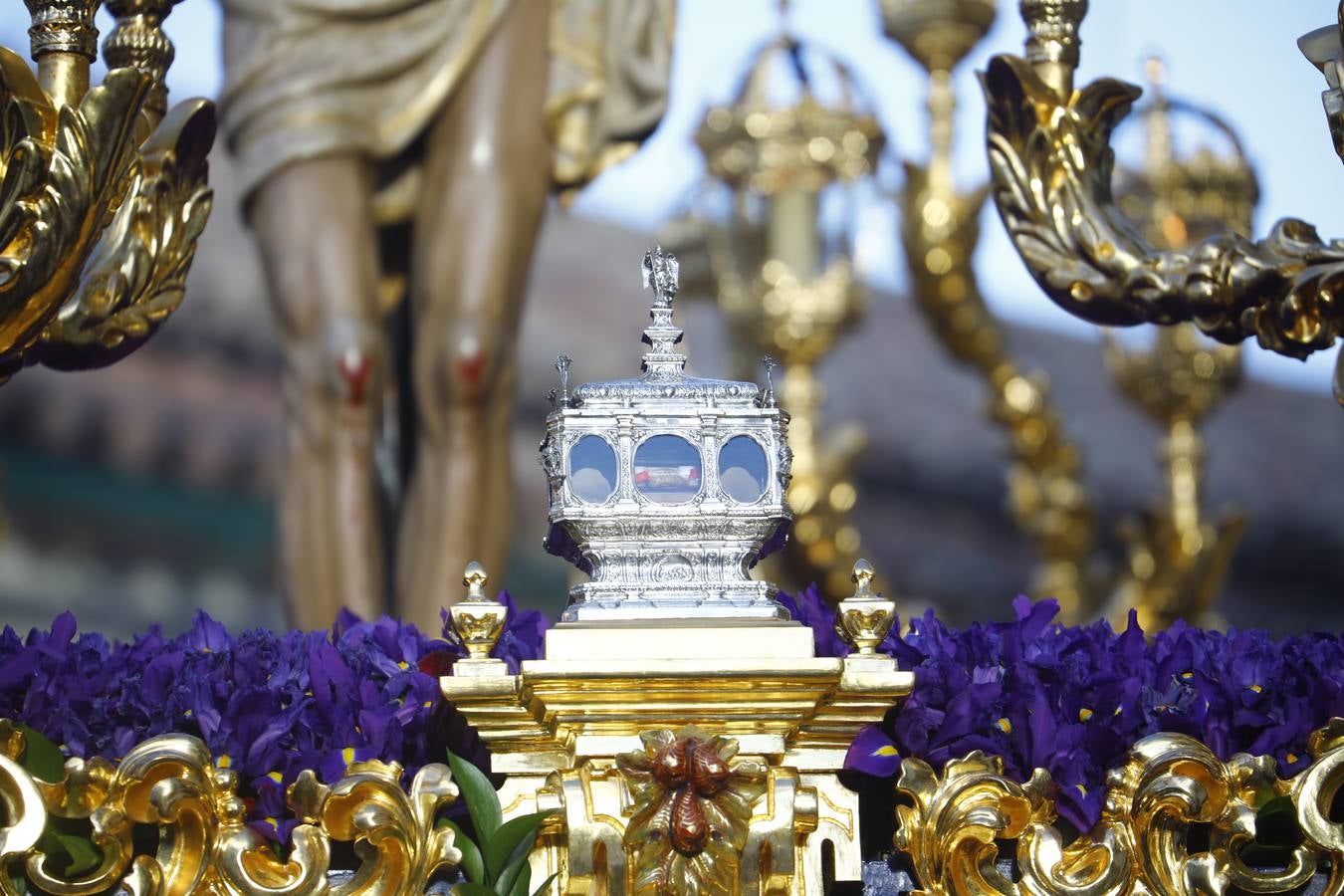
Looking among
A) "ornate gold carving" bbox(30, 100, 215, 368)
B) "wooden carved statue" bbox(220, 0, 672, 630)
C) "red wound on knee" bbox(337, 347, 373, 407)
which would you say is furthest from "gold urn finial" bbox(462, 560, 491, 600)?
"red wound on knee" bbox(337, 347, 373, 407)

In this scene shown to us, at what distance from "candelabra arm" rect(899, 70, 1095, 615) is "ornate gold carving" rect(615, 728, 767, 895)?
13.5 feet

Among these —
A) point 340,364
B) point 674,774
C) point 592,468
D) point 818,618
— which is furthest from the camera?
point 340,364

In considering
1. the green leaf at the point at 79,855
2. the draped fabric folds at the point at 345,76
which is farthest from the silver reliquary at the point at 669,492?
the draped fabric folds at the point at 345,76

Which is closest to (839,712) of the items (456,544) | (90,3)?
(90,3)

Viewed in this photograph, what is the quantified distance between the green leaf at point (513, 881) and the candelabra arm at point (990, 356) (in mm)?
4155

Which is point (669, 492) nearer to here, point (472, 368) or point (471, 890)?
point (471, 890)

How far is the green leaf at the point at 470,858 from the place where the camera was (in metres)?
1.91

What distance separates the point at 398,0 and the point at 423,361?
606 millimetres

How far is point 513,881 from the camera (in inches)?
74.7

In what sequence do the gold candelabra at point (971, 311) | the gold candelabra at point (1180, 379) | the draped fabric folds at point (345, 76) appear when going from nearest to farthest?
the draped fabric folds at point (345, 76) < the gold candelabra at point (1180, 379) < the gold candelabra at point (971, 311)

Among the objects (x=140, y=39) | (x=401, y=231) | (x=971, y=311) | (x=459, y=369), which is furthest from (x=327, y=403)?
(x=971, y=311)

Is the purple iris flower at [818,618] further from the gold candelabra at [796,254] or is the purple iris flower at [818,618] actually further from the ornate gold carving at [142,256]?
the gold candelabra at [796,254]

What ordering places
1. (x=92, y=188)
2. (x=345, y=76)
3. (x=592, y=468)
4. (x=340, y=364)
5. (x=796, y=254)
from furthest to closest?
(x=796, y=254) → (x=345, y=76) → (x=340, y=364) → (x=92, y=188) → (x=592, y=468)

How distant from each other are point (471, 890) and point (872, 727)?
1.36ft
